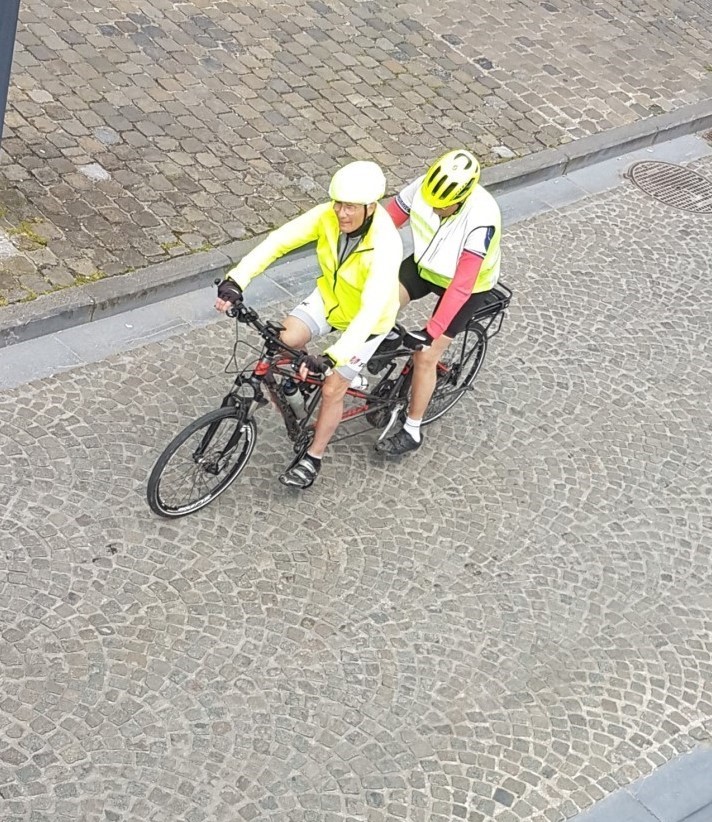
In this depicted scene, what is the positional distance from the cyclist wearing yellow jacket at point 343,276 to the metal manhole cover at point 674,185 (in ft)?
17.1

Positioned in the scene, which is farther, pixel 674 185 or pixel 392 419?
pixel 674 185

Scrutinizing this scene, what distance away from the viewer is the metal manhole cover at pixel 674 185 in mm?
11188

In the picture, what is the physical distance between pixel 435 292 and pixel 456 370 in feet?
2.51

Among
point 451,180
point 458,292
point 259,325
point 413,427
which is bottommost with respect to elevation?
point 413,427

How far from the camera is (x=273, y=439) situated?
7.69m

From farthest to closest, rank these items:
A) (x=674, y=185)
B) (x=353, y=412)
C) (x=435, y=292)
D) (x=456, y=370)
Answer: (x=674, y=185) < (x=456, y=370) < (x=353, y=412) < (x=435, y=292)

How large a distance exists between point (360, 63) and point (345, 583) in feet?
20.4

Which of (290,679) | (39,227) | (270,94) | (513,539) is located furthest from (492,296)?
(270,94)

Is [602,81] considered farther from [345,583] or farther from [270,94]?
[345,583]

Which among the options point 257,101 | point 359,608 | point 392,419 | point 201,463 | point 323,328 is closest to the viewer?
point 359,608

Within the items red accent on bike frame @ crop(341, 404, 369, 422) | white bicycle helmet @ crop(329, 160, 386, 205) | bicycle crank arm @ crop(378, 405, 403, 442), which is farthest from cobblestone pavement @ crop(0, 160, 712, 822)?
white bicycle helmet @ crop(329, 160, 386, 205)

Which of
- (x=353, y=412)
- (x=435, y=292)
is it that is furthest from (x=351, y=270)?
(x=353, y=412)

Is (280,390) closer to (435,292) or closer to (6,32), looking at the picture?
(435,292)

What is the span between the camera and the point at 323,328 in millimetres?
7000
